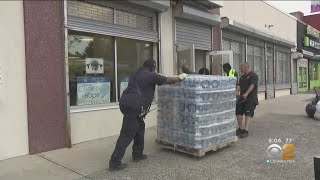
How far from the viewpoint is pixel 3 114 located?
560 centimetres

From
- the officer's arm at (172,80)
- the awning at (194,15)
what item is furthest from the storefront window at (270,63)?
the officer's arm at (172,80)

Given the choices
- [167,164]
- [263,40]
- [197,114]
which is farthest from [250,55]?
[167,164]

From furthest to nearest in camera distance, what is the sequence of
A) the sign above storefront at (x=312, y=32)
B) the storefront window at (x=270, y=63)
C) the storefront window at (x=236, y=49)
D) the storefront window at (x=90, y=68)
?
the sign above storefront at (x=312, y=32), the storefront window at (x=270, y=63), the storefront window at (x=236, y=49), the storefront window at (x=90, y=68)

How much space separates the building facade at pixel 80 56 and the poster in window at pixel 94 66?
0.02 m

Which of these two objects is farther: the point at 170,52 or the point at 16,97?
the point at 170,52

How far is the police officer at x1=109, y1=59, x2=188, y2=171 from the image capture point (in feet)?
16.7

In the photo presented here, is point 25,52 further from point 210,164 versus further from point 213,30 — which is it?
point 213,30

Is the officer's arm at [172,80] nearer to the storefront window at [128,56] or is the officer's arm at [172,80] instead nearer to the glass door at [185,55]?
the storefront window at [128,56]

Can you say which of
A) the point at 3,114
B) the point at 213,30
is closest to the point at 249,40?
the point at 213,30

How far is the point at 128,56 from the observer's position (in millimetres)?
8500

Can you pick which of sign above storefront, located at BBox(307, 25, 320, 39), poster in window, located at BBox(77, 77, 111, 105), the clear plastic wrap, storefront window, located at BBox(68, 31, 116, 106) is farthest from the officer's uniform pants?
sign above storefront, located at BBox(307, 25, 320, 39)

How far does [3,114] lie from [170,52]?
5223mm

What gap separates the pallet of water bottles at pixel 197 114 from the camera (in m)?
5.49

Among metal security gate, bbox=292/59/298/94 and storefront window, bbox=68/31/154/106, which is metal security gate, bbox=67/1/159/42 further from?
metal security gate, bbox=292/59/298/94
